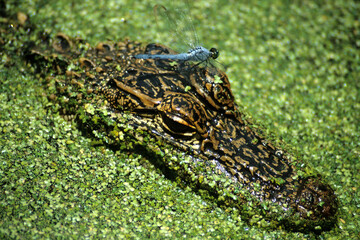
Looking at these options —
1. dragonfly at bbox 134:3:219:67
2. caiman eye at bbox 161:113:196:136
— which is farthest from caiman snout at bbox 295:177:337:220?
dragonfly at bbox 134:3:219:67

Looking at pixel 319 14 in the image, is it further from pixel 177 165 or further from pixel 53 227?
pixel 53 227

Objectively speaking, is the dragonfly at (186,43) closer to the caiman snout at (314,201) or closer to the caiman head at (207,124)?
the caiman head at (207,124)

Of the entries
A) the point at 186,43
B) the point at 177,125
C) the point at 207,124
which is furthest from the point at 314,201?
the point at 186,43

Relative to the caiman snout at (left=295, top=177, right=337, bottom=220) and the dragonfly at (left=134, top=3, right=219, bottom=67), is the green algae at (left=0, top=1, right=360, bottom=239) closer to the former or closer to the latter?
the caiman snout at (left=295, top=177, right=337, bottom=220)

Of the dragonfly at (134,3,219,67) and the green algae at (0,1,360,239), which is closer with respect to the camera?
the green algae at (0,1,360,239)

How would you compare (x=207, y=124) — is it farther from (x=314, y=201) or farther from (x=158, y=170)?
(x=314, y=201)

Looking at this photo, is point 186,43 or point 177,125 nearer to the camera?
point 177,125

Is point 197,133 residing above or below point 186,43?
below

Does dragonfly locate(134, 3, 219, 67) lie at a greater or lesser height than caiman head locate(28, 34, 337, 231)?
greater

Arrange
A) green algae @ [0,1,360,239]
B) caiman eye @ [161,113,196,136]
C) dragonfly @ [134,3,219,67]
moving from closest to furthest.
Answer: green algae @ [0,1,360,239]
caiman eye @ [161,113,196,136]
dragonfly @ [134,3,219,67]
